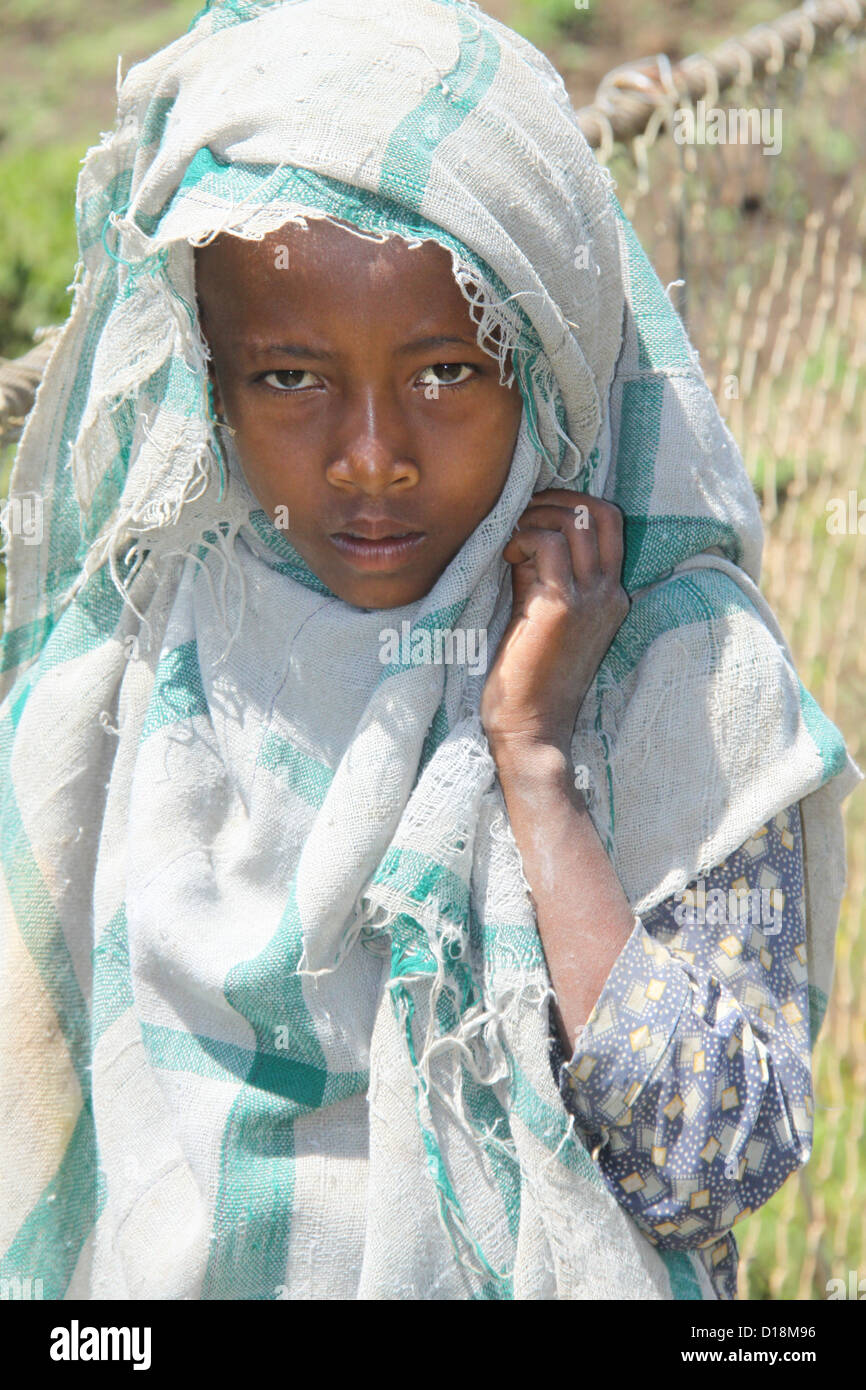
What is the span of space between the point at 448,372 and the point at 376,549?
192mm

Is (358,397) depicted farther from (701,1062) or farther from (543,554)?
(701,1062)

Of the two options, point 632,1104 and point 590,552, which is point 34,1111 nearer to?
point 632,1104

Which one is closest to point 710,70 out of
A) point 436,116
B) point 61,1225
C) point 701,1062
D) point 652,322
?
point 652,322

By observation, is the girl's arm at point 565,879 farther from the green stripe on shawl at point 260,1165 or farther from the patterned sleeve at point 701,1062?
the green stripe on shawl at point 260,1165

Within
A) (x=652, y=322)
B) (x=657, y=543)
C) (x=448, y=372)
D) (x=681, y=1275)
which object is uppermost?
(x=652, y=322)

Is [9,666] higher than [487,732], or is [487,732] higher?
[9,666]

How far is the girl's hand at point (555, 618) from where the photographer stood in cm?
151

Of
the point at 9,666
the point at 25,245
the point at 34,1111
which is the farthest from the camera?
the point at 25,245

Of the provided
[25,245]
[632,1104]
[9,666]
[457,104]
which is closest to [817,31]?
[25,245]

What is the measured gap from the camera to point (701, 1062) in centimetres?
140

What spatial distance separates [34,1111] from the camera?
1711mm

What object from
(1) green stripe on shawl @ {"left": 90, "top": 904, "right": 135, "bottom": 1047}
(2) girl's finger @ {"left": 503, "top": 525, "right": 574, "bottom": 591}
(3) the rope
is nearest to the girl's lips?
(2) girl's finger @ {"left": 503, "top": 525, "right": 574, "bottom": 591}

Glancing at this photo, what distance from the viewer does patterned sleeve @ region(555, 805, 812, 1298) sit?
1.40 m

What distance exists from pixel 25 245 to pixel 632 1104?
3284mm
